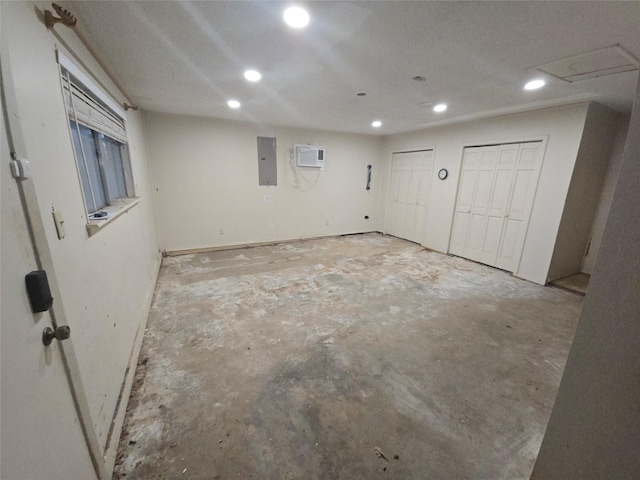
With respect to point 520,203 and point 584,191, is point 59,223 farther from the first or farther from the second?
point 584,191

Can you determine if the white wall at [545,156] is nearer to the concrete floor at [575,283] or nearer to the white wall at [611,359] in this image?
the concrete floor at [575,283]

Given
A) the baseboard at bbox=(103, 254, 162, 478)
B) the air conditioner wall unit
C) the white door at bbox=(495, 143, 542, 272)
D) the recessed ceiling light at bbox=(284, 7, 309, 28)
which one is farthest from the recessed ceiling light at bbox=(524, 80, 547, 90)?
the baseboard at bbox=(103, 254, 162, 478)

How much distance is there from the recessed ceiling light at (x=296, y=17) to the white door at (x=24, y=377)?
57.4 inches

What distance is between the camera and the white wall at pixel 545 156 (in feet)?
10.4

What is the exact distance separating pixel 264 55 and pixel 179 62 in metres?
0.77

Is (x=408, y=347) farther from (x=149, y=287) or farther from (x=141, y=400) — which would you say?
(x=149, y=287)

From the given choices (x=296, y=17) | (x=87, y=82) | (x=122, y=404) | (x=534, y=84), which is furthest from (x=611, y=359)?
(x=534, y=84)

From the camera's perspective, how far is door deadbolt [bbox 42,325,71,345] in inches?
33.4

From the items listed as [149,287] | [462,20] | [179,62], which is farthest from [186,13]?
[149,287]

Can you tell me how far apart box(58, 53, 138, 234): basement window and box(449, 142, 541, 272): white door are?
4.77 metres

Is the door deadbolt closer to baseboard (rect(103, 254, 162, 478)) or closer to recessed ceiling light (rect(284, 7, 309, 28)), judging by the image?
baseboard (rect(103, 254, 162, 478))

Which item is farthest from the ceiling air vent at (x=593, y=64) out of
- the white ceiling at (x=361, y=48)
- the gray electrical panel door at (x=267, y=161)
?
the gray electrical panel door at (x=267, y=161)

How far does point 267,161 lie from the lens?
493 centimetres

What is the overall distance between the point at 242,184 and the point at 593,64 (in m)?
4.60
